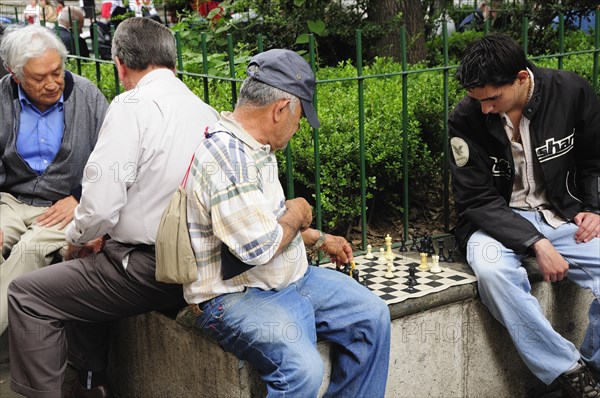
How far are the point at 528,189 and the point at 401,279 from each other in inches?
29.9

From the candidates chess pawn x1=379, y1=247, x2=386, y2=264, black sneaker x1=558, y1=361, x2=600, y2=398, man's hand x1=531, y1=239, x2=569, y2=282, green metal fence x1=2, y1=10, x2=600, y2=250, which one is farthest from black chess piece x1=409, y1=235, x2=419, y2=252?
black sneaker x1=558, y1=361, x2=600, y2=398

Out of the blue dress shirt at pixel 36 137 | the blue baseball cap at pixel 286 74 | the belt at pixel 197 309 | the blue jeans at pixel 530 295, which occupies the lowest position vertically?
the blue jeans at pixel 530 295

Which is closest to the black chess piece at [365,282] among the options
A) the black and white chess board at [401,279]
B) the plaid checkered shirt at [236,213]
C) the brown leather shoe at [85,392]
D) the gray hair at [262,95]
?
the black and white chess board at [401,279]

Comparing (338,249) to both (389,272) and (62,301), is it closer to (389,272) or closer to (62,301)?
(389,272)

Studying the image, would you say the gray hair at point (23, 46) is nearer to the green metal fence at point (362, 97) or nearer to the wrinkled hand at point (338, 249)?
the green metal fence at point (362, 97)

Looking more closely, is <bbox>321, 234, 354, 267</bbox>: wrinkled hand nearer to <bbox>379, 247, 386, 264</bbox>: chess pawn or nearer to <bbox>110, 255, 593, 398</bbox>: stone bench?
<bbox>110, 255, 593, 398</bbox>: stone bench

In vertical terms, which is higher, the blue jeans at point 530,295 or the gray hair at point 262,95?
the gray hair at point 262,95

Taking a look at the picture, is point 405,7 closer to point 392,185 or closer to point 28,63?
point 392,185

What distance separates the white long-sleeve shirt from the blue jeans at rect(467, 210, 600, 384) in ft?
4.77

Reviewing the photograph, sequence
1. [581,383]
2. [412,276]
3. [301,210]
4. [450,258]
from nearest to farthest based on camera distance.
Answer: [301,210], [581,383], [412,276], [450,258]

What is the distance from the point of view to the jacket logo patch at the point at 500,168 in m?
4.07

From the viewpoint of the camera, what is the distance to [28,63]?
4039 millimetres

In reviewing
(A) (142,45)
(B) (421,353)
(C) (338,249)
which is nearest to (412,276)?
(B) (421,353)

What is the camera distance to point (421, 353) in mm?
3869
